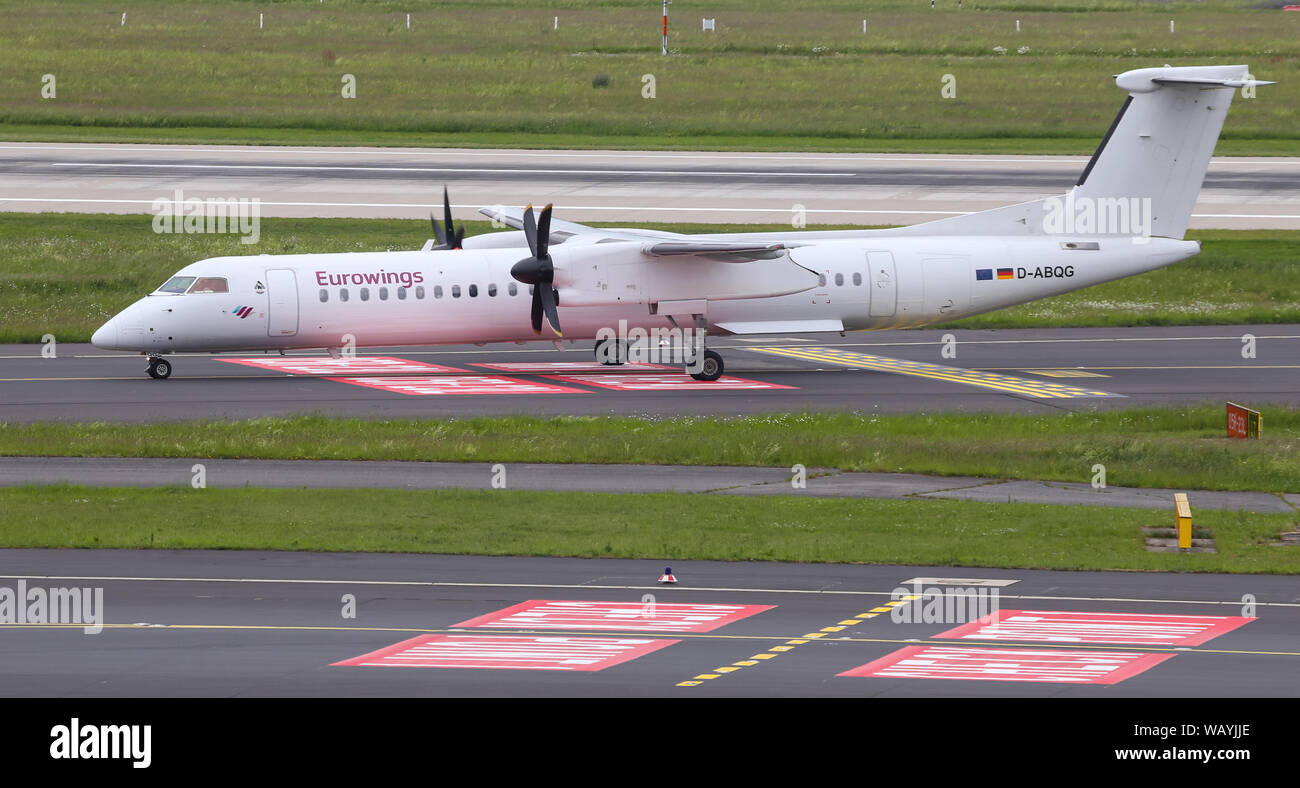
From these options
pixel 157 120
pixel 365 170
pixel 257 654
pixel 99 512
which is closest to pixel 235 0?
pixel 157 120

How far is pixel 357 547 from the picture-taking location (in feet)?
83.9

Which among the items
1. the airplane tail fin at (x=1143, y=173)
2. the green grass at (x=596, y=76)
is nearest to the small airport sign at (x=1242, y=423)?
the airplane tail fin at (x=1143, y=173)

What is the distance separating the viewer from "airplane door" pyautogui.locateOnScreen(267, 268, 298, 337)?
39906mm

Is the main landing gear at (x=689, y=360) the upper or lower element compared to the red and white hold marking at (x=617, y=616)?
upper

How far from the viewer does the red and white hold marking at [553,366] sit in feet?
140

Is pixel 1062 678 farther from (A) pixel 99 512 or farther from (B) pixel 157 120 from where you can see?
(B) pixel 157 120

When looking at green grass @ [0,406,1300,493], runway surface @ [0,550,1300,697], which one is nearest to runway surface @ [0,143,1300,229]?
green grass @ [0,406,1300,493]

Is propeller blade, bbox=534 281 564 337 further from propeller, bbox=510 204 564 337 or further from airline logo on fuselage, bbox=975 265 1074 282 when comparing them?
airline logo on fuselage, bbox=975 265 1074 282

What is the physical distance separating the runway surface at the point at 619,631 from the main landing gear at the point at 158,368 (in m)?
16.0

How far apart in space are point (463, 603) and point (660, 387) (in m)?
18.5

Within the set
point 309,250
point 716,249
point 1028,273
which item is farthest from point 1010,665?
point 309,250

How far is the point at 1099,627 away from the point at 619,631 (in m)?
6.30

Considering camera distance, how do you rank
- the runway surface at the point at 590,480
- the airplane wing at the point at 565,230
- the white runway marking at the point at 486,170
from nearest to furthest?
1. the runway surface at the point at 590,480
2. the airplane wing at the point at 565,230
3. the white runway marking at the point at 486,170

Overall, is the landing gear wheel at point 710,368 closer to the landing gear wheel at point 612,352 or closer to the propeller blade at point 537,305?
the landing gear wheel at point 612,352
